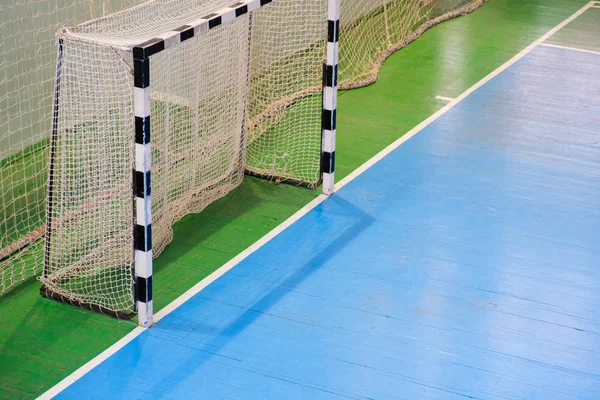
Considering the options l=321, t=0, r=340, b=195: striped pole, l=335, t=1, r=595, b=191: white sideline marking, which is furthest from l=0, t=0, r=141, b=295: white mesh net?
l=335, t=1, r=595, b=191: white sideline marking

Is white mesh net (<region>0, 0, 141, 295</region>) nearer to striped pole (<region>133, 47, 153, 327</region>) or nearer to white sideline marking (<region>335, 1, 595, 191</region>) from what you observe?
striped pole (<region>133, 47, 153, 327</region>)

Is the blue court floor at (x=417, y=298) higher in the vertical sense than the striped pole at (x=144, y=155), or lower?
lower

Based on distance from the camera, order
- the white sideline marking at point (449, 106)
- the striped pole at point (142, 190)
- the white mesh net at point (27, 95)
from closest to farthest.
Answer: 1. the striped pole at point (142, 190)
2. the white mesh net at point (27, 95)
3. the white sideline marking at point (449, 106)

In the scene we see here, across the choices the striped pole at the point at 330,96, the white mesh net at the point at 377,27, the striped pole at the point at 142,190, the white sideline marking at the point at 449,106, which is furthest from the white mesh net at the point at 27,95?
the white mesh net at the point at 377,27

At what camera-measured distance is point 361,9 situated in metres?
13.2

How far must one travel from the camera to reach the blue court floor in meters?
6.10

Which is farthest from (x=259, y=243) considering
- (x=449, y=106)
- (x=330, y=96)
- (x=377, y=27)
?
(x=377, y=27)

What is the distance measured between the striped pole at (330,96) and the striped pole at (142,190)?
232cm

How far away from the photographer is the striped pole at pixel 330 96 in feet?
25.9

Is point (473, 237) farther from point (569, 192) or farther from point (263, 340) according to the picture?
point (263, 340)

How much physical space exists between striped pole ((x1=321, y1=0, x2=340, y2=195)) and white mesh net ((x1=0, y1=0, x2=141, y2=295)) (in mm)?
2433

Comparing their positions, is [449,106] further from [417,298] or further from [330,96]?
[417,298]

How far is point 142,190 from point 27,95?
3.13 m

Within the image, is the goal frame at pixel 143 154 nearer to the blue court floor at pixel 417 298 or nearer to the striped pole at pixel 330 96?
the blue court floor at pixel 417 298
